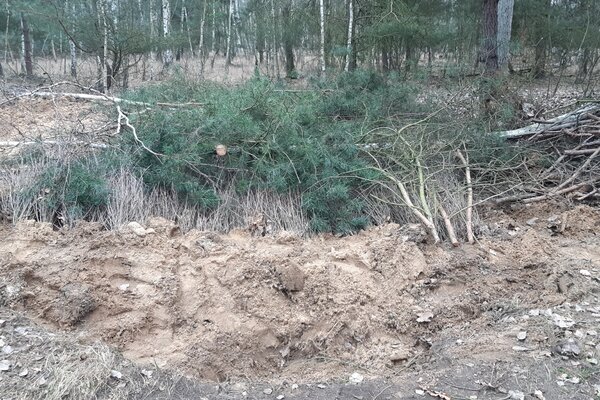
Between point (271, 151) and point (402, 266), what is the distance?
208 centimetres

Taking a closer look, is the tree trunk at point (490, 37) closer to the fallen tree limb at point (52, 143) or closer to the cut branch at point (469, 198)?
the cut branch at point (469, 198)

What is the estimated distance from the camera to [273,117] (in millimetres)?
6254

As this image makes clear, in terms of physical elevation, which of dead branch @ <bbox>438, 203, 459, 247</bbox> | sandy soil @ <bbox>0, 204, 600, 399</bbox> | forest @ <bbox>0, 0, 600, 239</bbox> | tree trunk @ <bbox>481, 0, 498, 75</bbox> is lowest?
sandy soil @ <bbox>0, 204, 600, 399</bbox>

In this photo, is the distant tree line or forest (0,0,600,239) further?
the distant tree line

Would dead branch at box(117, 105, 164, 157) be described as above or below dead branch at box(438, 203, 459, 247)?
above

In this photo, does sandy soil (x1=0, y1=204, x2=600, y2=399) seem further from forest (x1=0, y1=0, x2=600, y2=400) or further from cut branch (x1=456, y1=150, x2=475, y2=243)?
cut branch (x1=456, y1=150, x2=475, y2=243)

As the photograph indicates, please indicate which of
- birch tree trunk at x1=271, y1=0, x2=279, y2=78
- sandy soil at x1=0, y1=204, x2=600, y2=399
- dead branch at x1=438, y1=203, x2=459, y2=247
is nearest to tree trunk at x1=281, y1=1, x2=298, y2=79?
birch tree trunk at x1=271, y1=0, x2=279, y2=78

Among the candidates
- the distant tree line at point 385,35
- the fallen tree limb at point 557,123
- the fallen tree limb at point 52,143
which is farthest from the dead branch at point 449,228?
the distant tree line at point 385,35

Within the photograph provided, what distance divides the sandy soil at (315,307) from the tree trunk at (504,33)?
4925mm

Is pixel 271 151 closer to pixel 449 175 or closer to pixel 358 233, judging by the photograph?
pixel 358 233

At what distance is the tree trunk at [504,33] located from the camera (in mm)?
9270

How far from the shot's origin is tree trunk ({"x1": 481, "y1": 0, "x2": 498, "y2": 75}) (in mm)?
9148

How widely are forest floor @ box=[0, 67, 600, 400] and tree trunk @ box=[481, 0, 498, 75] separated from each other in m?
4.58

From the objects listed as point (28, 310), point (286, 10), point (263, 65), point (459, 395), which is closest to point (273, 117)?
point (28, 310)
